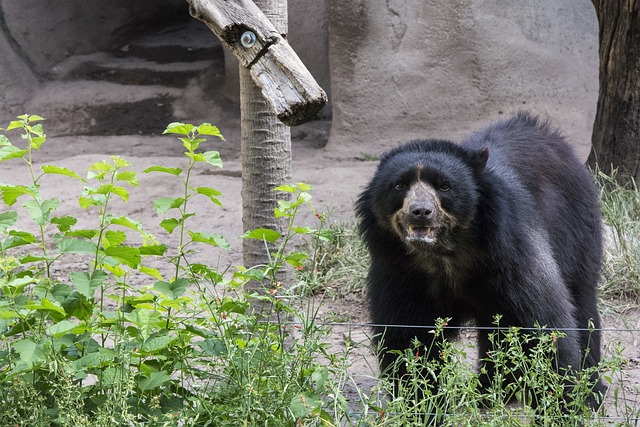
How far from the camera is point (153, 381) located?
10.2ft

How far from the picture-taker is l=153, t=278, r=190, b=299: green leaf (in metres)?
3.13

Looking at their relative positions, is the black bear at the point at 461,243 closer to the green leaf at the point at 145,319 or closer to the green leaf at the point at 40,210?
the green leaf at the point at 145,319

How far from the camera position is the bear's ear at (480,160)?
13.1 feet

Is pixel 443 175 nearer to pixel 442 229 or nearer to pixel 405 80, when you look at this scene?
pixel 442 229

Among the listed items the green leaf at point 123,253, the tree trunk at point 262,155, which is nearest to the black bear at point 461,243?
the tree trunk at point 262,155

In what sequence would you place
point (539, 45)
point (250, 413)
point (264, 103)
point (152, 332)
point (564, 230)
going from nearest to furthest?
1. point (250, 413)
2. point (152, 332)
3. point (264, 103)
4. point (564, 230)
5. point (539, 45)

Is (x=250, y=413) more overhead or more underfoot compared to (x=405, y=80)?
more underfoot

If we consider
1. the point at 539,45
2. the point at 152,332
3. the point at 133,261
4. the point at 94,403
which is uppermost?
the point at 539,45

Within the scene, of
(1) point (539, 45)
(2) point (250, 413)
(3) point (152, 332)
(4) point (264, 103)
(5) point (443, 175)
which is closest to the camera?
(2) point (250, 413)

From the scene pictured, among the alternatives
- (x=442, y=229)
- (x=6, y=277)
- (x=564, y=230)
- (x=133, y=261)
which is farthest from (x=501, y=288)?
(x=6, y=277)

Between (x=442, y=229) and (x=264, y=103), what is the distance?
0.98 metres

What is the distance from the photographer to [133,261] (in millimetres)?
3193

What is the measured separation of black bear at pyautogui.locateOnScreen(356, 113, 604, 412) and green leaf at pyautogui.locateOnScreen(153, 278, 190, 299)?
104 cm

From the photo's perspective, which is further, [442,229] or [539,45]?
[539,45]
